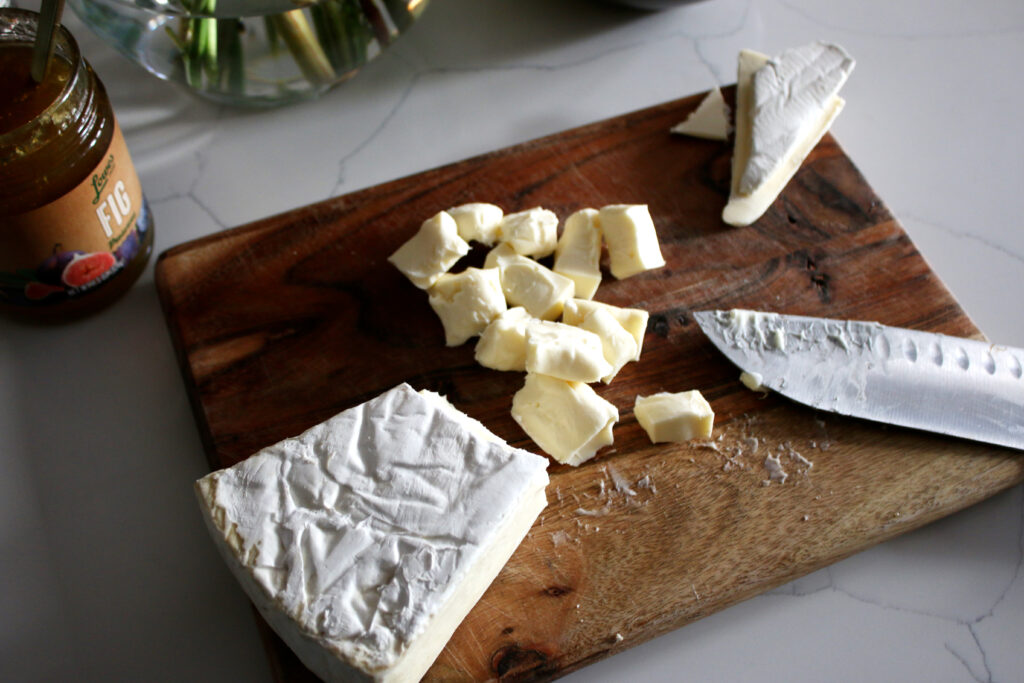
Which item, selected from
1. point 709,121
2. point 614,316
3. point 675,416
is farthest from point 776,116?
point 675,416

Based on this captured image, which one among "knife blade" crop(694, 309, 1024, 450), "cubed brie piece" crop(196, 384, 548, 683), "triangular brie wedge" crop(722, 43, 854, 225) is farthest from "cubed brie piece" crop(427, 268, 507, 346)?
"triangular brie wedge" crop(722, 43, 854, 225)

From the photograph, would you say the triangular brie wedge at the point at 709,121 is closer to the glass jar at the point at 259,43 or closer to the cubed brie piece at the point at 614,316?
the cubed brie piece at the point at 614,316

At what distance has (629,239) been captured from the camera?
4.74ft

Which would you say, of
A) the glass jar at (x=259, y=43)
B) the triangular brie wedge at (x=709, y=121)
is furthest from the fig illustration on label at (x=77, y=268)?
the triangular brie wedge at (x=709, y=121)

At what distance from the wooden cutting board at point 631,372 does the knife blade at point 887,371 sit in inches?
1.5

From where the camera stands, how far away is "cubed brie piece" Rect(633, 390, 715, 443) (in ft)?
4.36

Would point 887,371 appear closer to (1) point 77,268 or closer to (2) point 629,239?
(2) point 629,239

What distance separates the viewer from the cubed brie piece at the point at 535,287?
142 centimetres

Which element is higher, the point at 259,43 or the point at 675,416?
the point at 259,43

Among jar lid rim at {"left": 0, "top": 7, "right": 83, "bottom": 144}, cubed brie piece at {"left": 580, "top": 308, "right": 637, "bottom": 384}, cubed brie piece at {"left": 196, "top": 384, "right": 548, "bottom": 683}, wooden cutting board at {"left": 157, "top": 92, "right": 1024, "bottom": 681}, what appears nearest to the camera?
cubed brie piece at {"left": 196, "top": 384, "right": 548, "bottom": 683}

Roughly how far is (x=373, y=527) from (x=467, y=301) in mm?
428

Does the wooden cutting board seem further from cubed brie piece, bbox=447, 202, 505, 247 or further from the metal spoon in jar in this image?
the metal spoon in jar

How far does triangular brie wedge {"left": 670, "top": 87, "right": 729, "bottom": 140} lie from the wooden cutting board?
0.02 m

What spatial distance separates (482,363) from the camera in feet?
4.65
